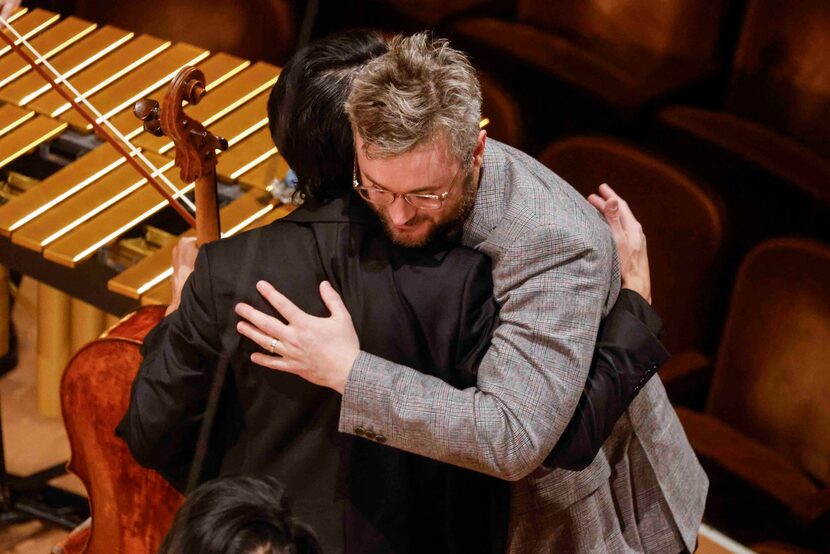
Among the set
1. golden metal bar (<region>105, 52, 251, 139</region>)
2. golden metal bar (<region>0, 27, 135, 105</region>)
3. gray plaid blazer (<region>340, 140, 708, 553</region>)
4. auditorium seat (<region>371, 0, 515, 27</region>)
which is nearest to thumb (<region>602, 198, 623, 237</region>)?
gray plaid blazer (<region>340, 140, 708, 553</region>)

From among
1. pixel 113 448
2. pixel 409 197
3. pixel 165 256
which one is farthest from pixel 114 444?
pixel 409 197

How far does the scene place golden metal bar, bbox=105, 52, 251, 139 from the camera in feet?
7.56

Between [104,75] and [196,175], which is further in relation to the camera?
[104,75]

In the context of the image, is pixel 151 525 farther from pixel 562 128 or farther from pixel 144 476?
pixel 562 128

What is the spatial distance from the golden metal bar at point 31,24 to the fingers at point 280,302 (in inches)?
57.2

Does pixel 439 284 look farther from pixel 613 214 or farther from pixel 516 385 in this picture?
pixel 613 214

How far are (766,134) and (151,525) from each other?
1.74 meters

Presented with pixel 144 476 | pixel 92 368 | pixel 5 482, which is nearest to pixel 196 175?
pixel 92 368

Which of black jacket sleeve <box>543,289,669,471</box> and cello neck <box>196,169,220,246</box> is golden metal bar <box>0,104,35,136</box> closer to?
cello neck <box>196,169,220,246</box>

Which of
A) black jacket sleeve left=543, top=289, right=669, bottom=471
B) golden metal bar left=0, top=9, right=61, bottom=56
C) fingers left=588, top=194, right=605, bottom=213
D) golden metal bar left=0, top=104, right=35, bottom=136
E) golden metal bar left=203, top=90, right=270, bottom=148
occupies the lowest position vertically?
golden metal bar left=0, top=104, right=35, bottom=136

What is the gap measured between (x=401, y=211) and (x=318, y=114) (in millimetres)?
170

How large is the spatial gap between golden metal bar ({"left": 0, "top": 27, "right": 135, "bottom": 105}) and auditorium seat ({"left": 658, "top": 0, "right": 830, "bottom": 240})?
4.45ft

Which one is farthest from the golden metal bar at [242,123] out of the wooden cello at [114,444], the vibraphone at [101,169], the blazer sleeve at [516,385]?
the blazer sleeve at [516,385]

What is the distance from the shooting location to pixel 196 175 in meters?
1.65
